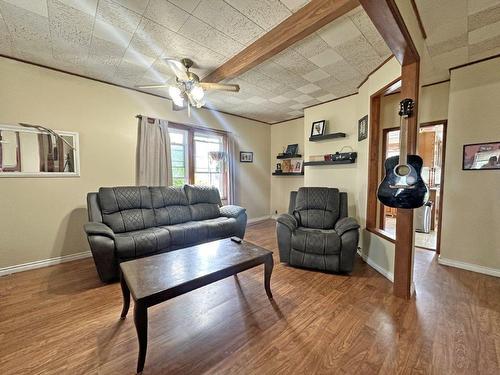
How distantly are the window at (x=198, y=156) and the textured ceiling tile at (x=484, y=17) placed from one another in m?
3.73

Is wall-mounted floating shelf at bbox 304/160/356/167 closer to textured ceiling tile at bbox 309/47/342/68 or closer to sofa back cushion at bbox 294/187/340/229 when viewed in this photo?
sofa back cushion at bbox 294/187/340/229

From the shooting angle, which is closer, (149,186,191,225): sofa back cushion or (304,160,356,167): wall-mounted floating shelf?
(149,186,191,225): sofa back cushion

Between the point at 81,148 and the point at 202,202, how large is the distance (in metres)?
1.87

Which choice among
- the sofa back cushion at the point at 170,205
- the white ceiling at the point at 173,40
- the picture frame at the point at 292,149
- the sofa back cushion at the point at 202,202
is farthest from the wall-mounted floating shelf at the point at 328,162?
the sofa back cushion at the point at 170,205

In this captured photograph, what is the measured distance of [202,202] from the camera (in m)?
3.67

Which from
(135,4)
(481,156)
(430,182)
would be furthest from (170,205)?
(430,182)

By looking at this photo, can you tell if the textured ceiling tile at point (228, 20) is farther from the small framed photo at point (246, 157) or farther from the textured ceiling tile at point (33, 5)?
the small framed photo at point (246, 157)

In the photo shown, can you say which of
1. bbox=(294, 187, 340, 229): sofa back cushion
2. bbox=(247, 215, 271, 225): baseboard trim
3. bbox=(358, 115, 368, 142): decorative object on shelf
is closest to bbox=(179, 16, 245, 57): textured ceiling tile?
bbox=(358, 115, 368, 142): decorative object on shelf

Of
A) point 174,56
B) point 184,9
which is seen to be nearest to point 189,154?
point 174,56

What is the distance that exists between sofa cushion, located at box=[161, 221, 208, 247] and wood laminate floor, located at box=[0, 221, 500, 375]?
0.84 meters

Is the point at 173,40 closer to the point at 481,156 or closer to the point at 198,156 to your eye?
the point at 198,156

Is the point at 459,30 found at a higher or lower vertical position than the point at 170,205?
higher

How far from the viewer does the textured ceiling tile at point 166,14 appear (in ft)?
5.69

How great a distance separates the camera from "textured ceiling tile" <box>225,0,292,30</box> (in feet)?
5.62
